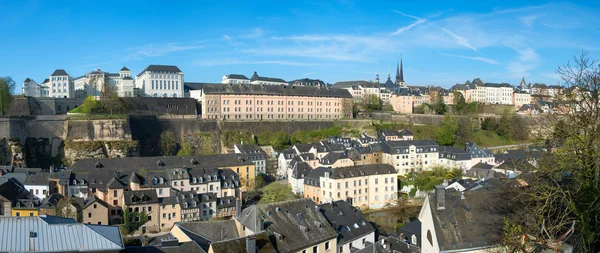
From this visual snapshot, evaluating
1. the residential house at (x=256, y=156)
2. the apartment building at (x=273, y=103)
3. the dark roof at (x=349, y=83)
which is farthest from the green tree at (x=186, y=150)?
the dark roof at (x=349, y=83)

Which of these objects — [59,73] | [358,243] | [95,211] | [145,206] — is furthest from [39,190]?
[59,73]

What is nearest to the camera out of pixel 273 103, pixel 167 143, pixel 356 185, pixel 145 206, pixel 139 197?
pixel 145 206

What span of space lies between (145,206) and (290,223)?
42.3ft

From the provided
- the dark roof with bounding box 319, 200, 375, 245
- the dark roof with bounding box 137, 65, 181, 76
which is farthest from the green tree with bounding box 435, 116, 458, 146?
the dark roof with bounding box 137, 65, 181, 76

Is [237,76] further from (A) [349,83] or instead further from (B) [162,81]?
(A) [349,83]

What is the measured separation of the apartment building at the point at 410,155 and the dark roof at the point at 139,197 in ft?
72.2

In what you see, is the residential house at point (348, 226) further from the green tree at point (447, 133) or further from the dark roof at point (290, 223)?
the green tree at point (447, 133)

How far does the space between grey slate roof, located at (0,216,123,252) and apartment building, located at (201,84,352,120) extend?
39429mm

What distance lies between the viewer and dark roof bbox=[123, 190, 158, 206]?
89.7 ft

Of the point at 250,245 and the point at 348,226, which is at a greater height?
the point at 250,245

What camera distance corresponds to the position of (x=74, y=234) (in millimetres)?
11375

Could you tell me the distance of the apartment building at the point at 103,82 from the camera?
60812 mm

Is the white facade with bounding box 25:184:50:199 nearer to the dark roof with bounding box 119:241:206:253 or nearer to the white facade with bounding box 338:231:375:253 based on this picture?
the dark roof with bounding box 119:241:206:253

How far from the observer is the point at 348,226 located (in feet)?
69.2
